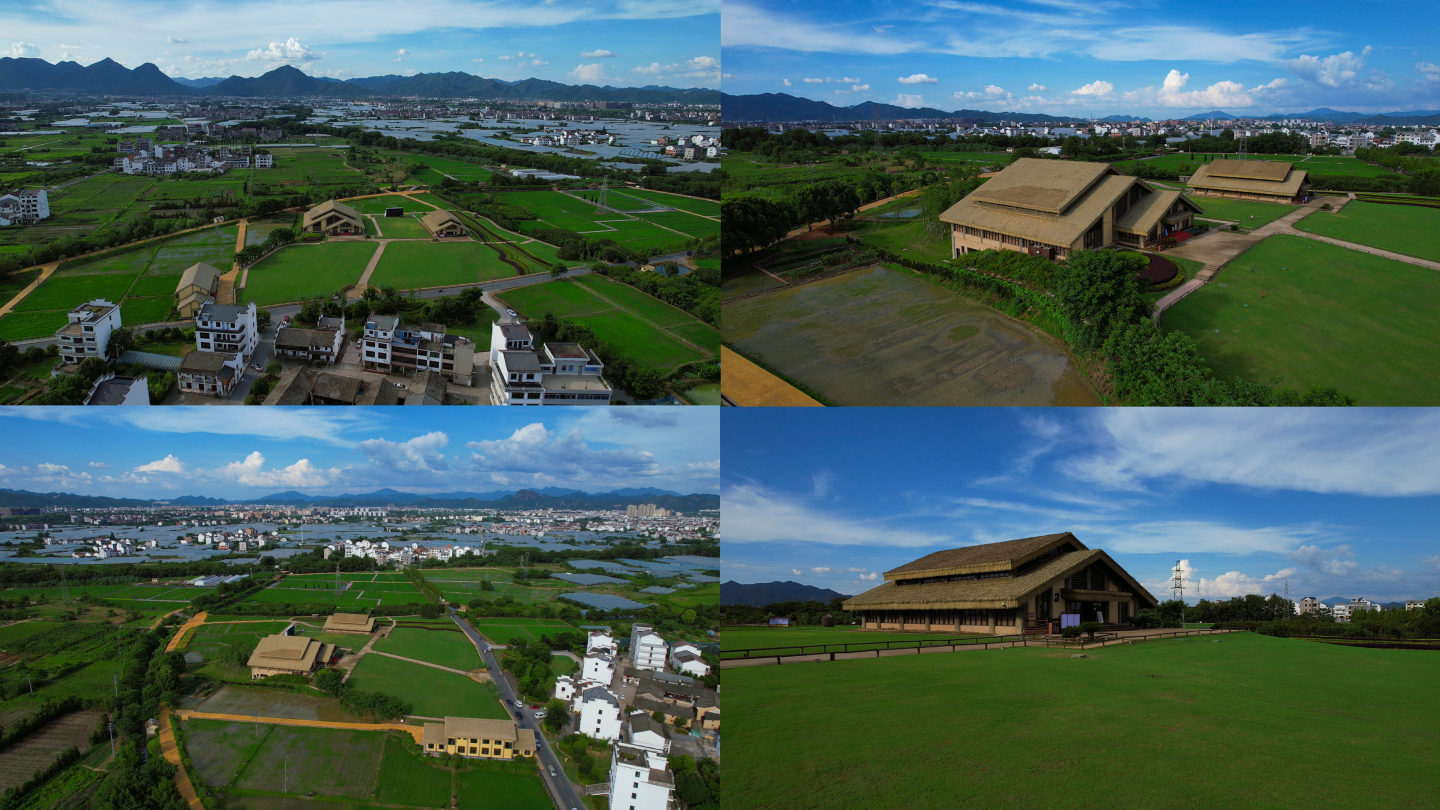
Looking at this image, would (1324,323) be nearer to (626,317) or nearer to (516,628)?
(626,317)

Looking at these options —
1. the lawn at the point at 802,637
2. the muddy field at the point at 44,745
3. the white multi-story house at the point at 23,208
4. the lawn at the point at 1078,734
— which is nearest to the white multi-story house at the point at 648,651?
the lawn at the point at 802,637

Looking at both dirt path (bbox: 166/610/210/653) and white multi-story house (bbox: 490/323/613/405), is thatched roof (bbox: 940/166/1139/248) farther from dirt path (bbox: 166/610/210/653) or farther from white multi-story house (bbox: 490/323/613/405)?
dirt path (bbox: 166/610/210/653)

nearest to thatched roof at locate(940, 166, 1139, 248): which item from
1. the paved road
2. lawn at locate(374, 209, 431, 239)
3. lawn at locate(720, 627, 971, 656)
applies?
lawn at locate(720, 627, 971, 656)

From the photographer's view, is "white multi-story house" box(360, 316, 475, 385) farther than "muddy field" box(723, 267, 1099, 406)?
Yes

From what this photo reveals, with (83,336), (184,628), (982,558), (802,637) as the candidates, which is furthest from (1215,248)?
(184,628)

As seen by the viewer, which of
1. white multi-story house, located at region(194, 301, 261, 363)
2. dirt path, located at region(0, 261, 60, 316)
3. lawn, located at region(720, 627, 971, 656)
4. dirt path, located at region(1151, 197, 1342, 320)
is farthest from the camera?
dirt path, located at region(1151, 197, 1342, 320)

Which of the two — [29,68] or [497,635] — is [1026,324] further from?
[29,68]

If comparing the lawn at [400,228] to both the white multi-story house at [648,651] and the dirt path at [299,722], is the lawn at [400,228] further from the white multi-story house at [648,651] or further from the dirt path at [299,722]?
the white multi-story house at [648,651]
